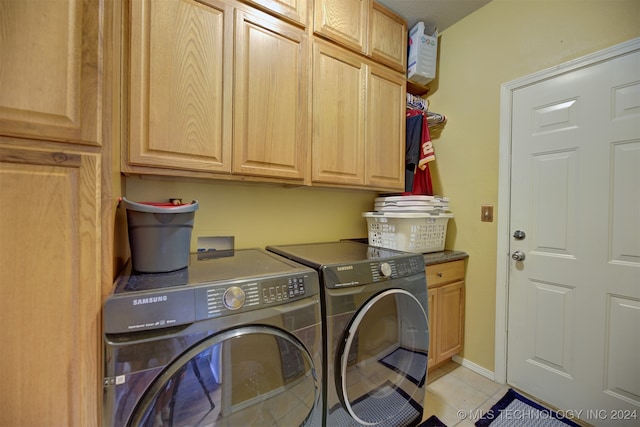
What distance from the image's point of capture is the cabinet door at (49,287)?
64cm

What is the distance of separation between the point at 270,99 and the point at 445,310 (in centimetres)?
181

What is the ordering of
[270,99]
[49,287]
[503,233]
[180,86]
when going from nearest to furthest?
[49,287] → [180,86] → [270,99] → [503,233]

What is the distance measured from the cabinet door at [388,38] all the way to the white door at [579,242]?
83cm

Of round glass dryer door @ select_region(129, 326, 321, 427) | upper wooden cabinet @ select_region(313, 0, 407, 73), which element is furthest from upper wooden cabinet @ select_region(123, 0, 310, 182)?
round glass dryer door @ select_region(129, 326, 321, 427)

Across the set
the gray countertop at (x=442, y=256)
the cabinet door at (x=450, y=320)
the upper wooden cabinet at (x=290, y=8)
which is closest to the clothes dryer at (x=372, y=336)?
the gray countertop at (x=442, y=256)

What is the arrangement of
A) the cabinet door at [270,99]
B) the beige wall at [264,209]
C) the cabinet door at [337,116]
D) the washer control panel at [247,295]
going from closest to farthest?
the washer control panel at [247,295], the cabinet door at [270,99], the beige wall at [264,209], the cabinet door at [337,116]

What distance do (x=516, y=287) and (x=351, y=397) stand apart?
1.35 m

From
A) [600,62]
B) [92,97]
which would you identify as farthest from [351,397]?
[600,62]

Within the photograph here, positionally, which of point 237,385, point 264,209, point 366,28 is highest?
point 366,28

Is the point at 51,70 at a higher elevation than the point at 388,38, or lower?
lower

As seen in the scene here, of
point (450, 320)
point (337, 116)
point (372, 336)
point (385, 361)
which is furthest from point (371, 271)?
point (450, 320)

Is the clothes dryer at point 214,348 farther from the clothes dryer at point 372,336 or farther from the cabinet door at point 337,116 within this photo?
the cabinet door at point 337,116

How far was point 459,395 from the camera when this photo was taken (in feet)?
5.24

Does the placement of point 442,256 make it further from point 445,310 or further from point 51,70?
point 51,70
